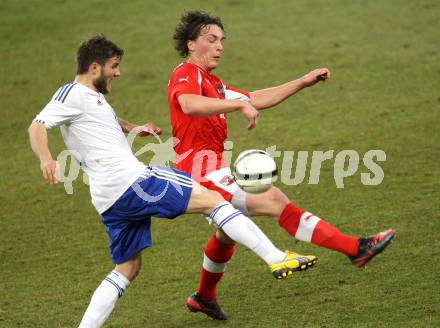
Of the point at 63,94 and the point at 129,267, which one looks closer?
the point at 63,94

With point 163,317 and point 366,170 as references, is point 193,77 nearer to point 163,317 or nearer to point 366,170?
point 163,317

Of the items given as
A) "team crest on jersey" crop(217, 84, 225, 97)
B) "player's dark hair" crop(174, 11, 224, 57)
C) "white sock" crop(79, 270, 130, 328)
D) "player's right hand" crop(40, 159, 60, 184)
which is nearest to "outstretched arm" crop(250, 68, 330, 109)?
"team crest on jersey" crop(217, 84, 225, 97)

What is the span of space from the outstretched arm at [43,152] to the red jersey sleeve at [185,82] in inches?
38.7

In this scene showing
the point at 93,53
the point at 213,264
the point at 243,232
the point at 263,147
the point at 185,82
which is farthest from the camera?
the point at 263,147

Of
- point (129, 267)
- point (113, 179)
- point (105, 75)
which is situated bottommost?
point (129, 267)

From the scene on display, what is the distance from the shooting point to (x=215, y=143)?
650cm

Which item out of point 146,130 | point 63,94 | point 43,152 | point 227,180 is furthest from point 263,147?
point 43,152

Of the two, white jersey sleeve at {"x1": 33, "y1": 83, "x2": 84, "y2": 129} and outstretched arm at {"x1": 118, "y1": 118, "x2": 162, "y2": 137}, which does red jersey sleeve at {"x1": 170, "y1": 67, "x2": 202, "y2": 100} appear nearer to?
outstretched arm at {"x1": 118, "y1": 118, "x2": 162, "y2": 137}

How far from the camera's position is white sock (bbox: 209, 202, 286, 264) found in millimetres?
5688

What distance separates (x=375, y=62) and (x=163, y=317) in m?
7.94

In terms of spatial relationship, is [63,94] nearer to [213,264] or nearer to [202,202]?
[202,202]

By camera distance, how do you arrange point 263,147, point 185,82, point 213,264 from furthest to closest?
point 263,147 < point 213,264 < point 185,82

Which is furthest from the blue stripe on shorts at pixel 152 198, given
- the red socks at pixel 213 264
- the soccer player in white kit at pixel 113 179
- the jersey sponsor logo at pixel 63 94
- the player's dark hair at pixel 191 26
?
the player's dark hair at pixel 191 26

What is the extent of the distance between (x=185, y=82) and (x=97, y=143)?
2.52ft
